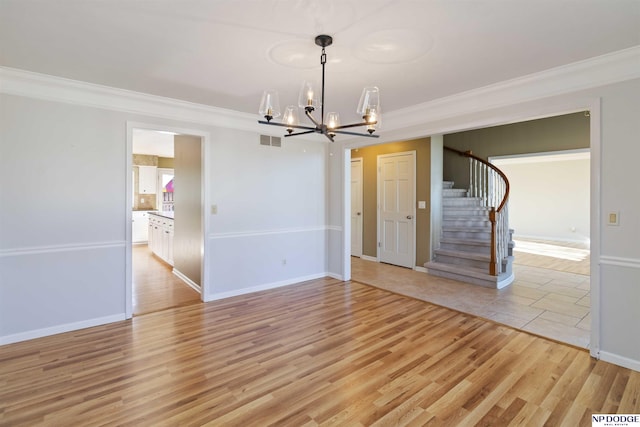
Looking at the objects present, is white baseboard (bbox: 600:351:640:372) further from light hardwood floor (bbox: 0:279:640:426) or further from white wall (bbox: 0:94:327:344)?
white wall (bbox: 0:94:327:344)

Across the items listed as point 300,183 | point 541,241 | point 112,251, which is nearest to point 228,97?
point 300,183

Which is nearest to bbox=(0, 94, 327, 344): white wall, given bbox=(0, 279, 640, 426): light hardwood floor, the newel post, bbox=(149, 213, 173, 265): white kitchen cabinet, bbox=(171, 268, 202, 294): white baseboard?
bbox=(0, 279, 640, 426): light hardwood floor

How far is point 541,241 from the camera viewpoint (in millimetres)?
9430

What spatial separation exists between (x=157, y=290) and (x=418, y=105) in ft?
14.5

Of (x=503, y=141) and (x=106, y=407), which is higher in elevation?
(x=503, y=141)

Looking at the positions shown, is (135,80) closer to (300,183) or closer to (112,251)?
(112,251)

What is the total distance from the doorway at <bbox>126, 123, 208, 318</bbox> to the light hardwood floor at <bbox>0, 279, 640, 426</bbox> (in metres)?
0.65

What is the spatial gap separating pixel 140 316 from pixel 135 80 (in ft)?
8.46

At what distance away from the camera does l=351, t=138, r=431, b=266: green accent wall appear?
18.9ft

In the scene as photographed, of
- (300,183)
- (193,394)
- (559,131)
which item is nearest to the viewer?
(193,394)

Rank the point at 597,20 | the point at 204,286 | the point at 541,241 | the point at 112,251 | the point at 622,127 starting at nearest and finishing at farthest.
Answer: the point at 597,20 → the point at 622,127 → the point at 112,251 → the point at 204,286 → the point at 541,241

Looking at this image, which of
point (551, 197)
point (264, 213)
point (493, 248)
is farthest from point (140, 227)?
point (551, 197)

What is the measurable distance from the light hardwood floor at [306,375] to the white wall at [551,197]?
7.01 meters

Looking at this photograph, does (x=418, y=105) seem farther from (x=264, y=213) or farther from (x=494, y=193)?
→ (x=494, y=193)
